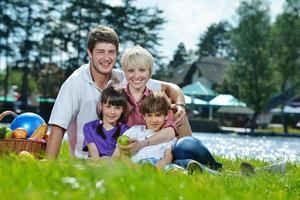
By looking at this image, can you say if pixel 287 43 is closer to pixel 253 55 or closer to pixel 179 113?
pixel 253 55

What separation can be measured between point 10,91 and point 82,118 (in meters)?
56.3

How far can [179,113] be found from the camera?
5215 millimetres

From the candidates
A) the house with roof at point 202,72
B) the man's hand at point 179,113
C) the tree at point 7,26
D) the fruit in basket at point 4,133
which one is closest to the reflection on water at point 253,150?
the man's hand at point 179,113

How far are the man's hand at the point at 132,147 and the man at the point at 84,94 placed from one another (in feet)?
1.49

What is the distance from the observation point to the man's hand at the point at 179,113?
517cm

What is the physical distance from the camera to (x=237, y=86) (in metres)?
45.2

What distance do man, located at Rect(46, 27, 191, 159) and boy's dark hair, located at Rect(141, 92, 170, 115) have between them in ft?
0.95

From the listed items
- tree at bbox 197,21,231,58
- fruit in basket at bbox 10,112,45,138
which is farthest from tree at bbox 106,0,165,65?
tree at bbox 197,21,231,58

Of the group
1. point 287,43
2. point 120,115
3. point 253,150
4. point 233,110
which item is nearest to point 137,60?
point 120,115

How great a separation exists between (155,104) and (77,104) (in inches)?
31.6

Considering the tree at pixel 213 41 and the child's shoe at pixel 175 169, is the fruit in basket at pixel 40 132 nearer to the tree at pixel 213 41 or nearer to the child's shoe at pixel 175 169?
the child's shoe at pixel 175 169

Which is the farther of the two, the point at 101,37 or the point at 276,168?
the point at 101,37

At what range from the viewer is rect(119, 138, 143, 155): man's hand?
467cm

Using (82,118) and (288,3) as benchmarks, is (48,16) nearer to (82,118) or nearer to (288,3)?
(288,3)
